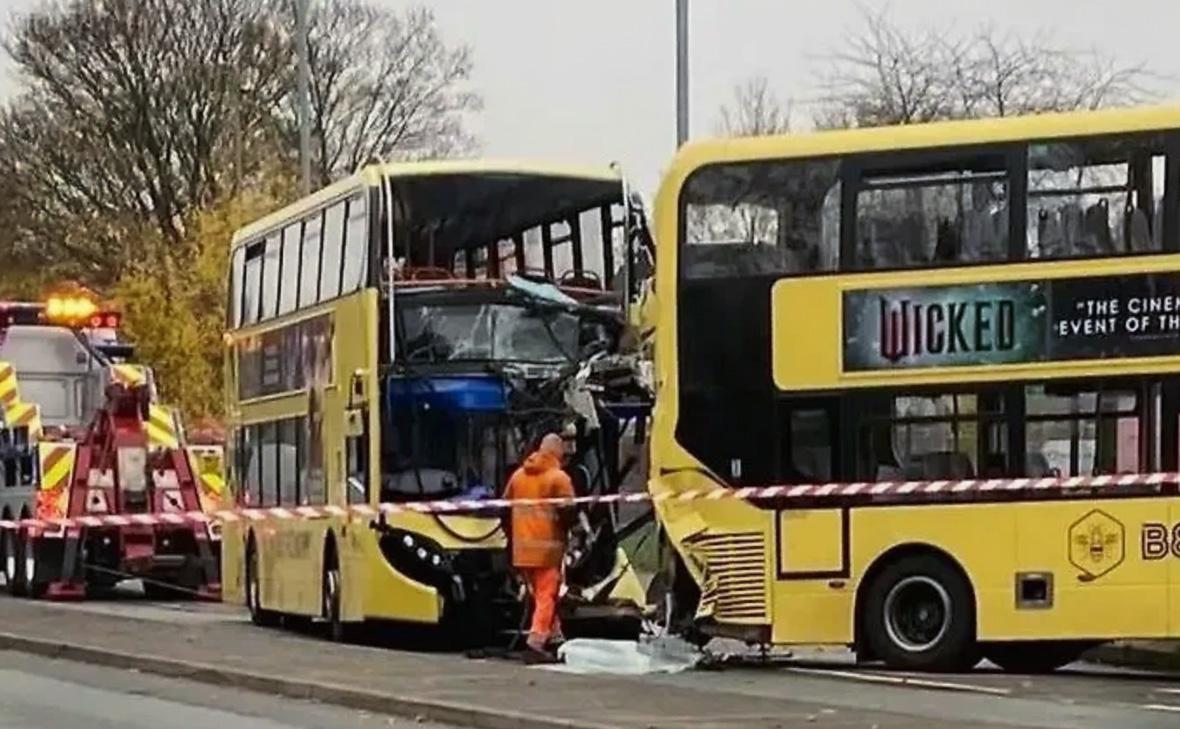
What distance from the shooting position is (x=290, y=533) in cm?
2630

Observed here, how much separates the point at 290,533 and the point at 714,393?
283 inches

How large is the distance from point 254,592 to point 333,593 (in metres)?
3.61

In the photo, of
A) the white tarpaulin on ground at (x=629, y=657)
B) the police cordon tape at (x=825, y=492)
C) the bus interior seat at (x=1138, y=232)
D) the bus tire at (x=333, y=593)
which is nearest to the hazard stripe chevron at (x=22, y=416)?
the bus tire at (x=333, y=593)

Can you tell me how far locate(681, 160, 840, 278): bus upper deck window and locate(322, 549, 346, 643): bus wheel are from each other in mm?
5614

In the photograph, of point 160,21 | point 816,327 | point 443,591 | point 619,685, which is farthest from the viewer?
point 160,21

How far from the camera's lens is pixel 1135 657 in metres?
22.2

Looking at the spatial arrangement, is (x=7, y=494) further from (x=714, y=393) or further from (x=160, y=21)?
(x=160, y=21)

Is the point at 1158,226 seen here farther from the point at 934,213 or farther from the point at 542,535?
the point at 542,535

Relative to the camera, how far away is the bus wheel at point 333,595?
79.9 feet

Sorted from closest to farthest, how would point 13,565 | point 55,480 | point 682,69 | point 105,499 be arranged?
point 682,69 < point 105,499 < point 55,480 < point 13,565

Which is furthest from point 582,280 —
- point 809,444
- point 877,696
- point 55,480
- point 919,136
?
point 55,480

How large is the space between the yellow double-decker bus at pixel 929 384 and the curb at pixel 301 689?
3134mm

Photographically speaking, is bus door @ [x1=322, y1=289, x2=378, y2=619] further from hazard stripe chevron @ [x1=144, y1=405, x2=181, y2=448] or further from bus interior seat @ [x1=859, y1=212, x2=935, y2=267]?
hazard stripe chevron @ [x1=144, y1=405, x2=181, y2=448]

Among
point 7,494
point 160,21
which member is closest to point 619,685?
point 7,494
